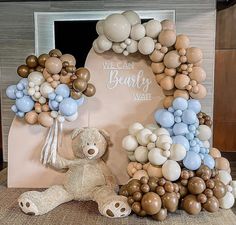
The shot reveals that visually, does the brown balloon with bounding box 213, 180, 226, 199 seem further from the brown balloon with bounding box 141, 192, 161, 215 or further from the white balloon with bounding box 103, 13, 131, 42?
the white balloon with bounding box 103, 13, 131, 42

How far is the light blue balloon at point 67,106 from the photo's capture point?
0.70 metres

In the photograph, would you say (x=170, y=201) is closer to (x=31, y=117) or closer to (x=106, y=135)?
(x=106, y=135)

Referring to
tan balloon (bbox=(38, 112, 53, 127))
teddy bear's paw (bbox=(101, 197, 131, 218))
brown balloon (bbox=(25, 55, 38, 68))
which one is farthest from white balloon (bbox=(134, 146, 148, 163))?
brown balloon (bbox=(25, 55, 38, 68))

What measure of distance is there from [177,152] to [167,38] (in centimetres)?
25

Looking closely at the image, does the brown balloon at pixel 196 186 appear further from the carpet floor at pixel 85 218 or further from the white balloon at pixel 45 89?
the white balloon at pixel 45 89

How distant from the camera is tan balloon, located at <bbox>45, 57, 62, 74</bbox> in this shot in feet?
2.31

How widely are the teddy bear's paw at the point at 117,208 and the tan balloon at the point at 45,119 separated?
23 cm

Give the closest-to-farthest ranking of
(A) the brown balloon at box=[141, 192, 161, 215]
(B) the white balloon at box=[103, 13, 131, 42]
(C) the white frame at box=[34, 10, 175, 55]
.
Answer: (A) the brown balloon at box=[141, 192, 161, 215]
(B) the white balloon at box=[103, 13, 131, 42]
(C) the white frame at box=[34, 10, 175, 55]

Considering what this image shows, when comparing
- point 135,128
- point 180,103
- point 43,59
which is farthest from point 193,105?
point 43,59

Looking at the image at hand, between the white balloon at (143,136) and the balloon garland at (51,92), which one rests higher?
the balloon garland at (51,92)

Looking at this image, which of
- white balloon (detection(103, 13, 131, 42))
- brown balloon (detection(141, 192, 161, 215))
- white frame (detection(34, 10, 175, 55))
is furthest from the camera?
white frame (detection(34, 10, 175, 55))

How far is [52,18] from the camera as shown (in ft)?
4.46

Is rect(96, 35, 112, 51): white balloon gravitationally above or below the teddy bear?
above

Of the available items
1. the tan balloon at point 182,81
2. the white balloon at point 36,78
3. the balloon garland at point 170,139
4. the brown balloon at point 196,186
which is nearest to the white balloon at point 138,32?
Result: the balloon garland at point 170,139
